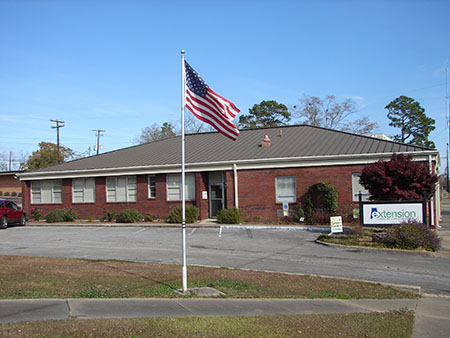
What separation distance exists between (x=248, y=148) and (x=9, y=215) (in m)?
14.6

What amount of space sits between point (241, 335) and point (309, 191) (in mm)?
18794

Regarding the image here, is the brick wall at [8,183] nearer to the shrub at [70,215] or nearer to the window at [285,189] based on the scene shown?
the shrub at [70,215]

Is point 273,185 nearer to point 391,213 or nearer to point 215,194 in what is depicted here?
point 215,194

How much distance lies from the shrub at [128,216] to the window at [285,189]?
8477 mm

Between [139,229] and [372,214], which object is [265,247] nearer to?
[372,214]

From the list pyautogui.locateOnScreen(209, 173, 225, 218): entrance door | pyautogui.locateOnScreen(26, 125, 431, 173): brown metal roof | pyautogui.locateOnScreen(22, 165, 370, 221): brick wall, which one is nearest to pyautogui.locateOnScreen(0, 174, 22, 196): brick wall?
pyautogui.locateOnScreen(26, 125, 431, 173): brown metal roof

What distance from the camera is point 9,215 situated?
25.2m

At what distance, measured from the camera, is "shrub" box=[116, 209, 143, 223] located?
26.1 meters

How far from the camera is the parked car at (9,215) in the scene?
24797 mm

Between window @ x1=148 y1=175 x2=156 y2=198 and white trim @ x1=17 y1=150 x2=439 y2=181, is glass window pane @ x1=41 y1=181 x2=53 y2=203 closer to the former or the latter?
white trim @ x1=17 y1=150 x2=439 y2=181

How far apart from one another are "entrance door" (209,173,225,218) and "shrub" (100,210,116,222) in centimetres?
624

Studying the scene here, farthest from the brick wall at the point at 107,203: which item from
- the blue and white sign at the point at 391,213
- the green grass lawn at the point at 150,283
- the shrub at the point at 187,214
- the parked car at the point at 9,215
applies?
the green grass lawn at the point at 150,283

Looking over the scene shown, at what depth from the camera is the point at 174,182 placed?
89.0ft


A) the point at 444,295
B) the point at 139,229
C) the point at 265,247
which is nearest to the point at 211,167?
the point at 139,229
